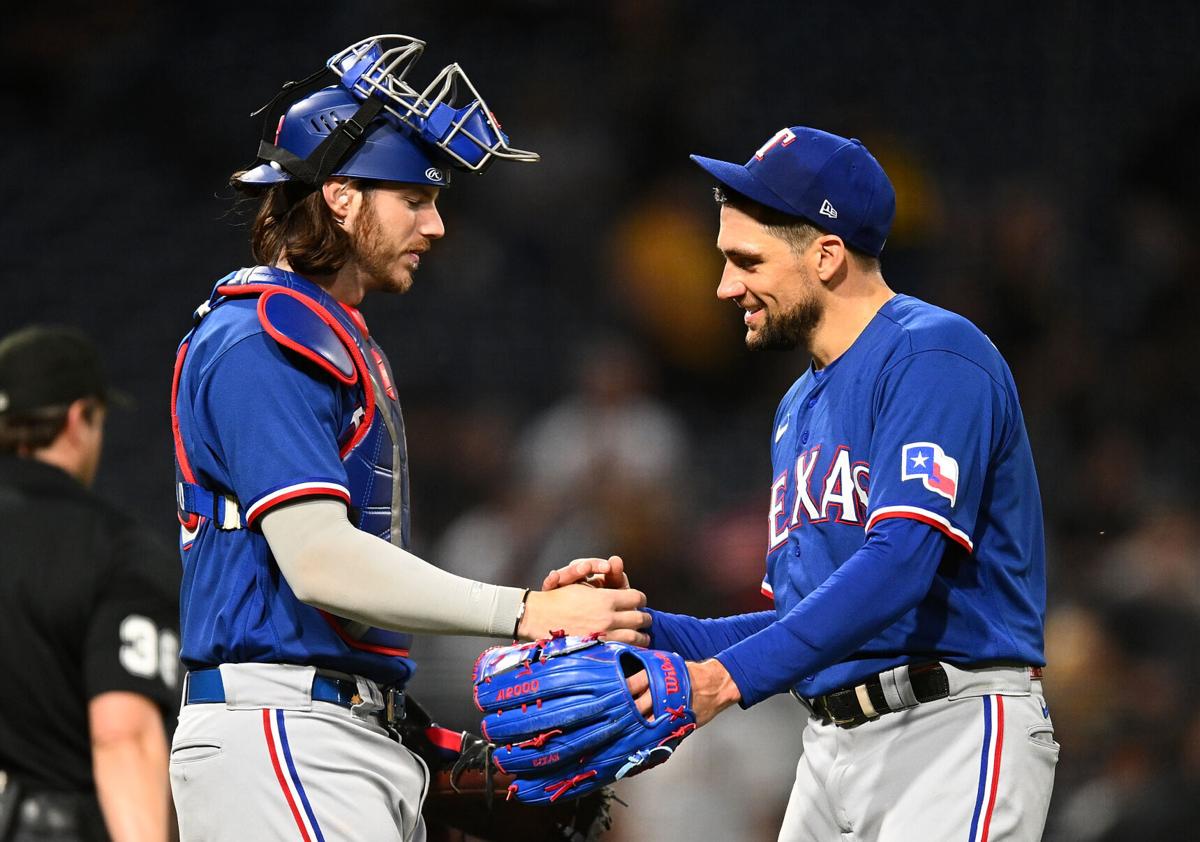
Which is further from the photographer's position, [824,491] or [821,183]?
[821,183]

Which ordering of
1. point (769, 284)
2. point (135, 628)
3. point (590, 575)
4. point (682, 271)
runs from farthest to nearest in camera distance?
point (682, 271)
point (135, 628)
point (769, 284)
point (590, 575)

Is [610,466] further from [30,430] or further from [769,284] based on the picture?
[769,284]

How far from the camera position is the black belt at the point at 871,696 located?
299 cm

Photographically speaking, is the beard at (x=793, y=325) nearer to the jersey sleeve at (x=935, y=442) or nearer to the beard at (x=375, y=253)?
the jersey sleeve at (x=935, y=442)

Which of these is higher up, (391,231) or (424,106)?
(424,106)

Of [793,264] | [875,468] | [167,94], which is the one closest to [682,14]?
[167,94]

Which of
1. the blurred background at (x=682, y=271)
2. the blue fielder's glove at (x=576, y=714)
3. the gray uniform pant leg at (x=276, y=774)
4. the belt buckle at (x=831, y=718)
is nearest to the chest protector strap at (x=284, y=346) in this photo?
the gray uniform pant leg at (x=276, y=774)

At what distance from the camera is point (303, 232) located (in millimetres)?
2992

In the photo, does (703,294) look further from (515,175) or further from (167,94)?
(167,94)

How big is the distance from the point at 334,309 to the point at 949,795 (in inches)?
61.0

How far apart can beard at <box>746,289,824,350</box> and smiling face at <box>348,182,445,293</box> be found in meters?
0.78

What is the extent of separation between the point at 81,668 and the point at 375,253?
1.58 meters

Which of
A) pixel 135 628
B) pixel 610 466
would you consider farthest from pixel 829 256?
pixel 610 466

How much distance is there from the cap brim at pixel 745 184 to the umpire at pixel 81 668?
6.03 feet
